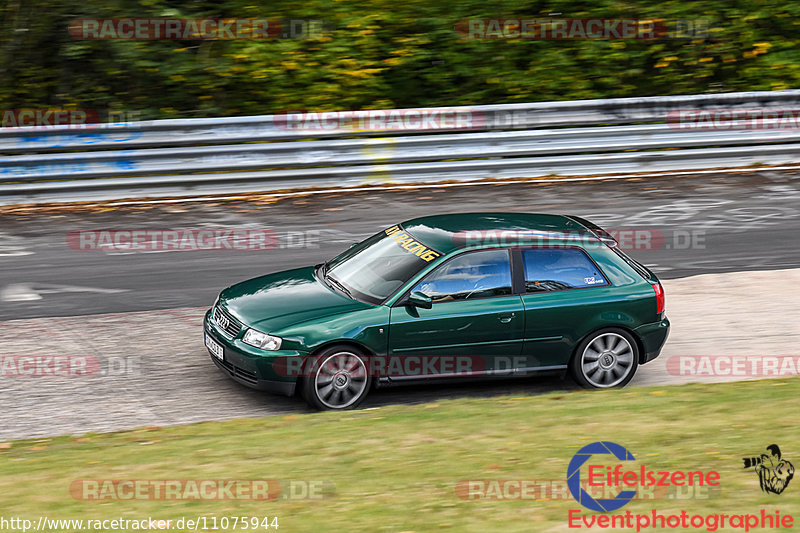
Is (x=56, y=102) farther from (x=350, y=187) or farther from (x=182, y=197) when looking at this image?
(x=350, y=187)

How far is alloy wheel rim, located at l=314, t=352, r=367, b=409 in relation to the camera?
27.3ft

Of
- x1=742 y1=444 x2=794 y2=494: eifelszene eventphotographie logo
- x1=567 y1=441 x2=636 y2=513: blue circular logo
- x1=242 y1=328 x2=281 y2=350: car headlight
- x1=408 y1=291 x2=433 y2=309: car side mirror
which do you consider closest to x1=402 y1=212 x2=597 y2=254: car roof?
x1=408 y1=291 x2=433 y2=309: car side mirror

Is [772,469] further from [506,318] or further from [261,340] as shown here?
[261,340]

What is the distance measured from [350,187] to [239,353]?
25.3 feet

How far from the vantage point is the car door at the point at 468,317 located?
27.9 feet

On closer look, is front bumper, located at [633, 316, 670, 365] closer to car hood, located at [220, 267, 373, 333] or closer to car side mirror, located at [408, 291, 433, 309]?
car side mirror, located at [408, 291, 433, 309]

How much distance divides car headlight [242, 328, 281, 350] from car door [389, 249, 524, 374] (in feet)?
3.25

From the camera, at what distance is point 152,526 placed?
18.3 feet

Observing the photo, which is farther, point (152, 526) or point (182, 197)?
point (182, 197)

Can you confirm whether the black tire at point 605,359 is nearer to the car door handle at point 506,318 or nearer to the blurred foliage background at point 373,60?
the car door handle at point 506,318

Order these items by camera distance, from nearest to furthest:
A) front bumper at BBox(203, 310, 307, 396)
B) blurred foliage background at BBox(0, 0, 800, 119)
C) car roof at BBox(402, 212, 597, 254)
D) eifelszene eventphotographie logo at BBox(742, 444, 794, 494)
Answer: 1. eifelszene eventphotographie logo at BBox(742, 444, 794, 494)
2. front bumper at BBox(203, 310, 307, 396)
3. car roof at BBox(402, 212, 597, 254)
4. blurred foliage background at BBox(0, 0, 800, 119)

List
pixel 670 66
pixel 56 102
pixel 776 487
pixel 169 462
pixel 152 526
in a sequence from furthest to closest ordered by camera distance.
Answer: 1. pixel 670 66
2. pixel 56 102
3. pixel 169 462
4. pixel 776 487
5. pixel 152 526

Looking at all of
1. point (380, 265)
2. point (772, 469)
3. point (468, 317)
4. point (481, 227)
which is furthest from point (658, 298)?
point (772, 469)

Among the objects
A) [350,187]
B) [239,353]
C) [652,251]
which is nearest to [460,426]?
[239,353]
